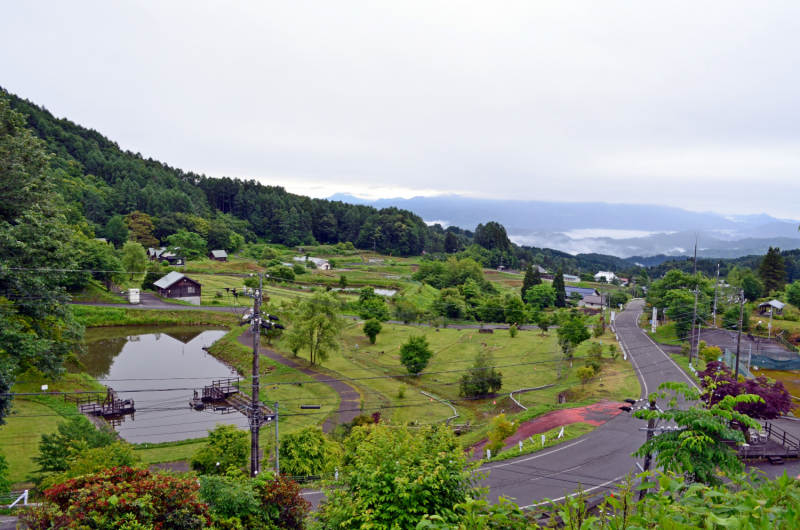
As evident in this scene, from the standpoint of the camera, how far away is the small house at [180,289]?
4434cm

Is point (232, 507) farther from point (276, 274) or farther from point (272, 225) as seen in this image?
point (272, 225)

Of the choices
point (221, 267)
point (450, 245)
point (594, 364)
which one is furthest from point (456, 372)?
point (450, 245)

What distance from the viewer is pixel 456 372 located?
28625 mm

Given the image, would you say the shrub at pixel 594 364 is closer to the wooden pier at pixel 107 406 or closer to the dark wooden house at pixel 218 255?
the wooden pier at pixel 107 406

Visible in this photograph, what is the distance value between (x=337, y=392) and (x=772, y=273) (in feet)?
186

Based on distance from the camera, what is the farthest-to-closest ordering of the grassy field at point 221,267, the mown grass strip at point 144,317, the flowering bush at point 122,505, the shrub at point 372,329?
the grassy field at point 221,267
the mown grass strip at point 144,317
the shrub at point 372,329
the flowering bush at point 122,505

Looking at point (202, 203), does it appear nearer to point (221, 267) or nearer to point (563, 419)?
point (221, 267)

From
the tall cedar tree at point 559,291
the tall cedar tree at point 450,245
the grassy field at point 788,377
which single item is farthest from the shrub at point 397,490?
the tall cedar tree at point 450,245

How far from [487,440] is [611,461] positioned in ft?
16.3

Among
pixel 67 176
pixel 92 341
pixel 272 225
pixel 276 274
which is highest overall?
pixel 67 176

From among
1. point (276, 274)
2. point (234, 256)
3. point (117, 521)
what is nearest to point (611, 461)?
point (117, 521)

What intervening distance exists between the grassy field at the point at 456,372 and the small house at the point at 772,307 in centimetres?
1585

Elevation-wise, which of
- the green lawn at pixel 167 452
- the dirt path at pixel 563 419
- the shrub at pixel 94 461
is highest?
the shrub at pixel 94 461

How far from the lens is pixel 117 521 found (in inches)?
213
